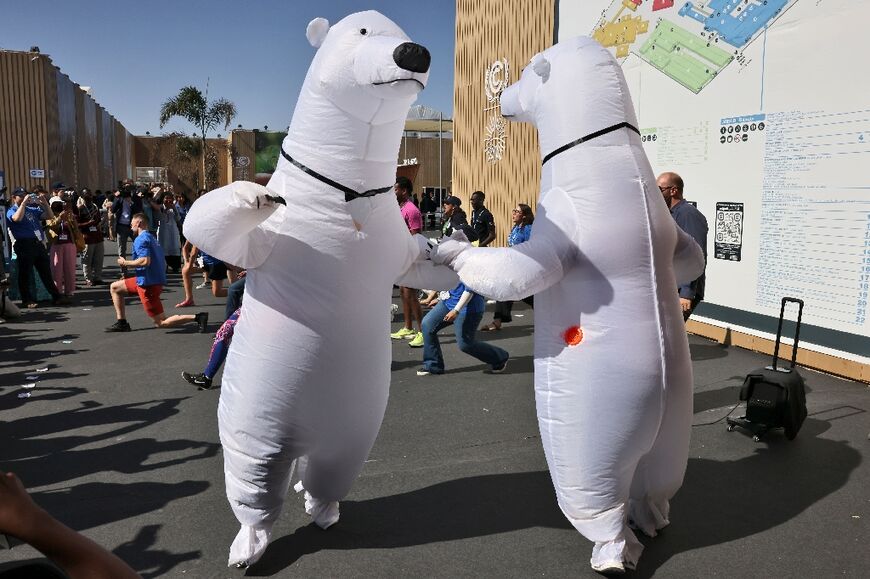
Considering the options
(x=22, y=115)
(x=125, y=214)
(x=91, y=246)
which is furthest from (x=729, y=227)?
(x=22, y=115)

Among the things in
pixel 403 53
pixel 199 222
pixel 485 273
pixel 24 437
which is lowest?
pixel 24 437

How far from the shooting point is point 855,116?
576cm

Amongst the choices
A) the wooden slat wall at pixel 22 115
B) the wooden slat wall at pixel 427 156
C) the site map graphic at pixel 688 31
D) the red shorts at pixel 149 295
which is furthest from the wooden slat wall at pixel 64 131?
the site map graphic at pixel 688 31

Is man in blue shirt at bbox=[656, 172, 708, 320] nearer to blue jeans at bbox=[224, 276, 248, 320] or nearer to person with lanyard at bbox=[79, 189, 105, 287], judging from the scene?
blue jeans at bbox=[224, 276, 248, 320]

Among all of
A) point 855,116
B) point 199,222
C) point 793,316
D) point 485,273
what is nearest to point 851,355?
point 793,316

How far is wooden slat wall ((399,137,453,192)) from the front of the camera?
107ft

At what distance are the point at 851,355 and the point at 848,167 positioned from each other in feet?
5.46

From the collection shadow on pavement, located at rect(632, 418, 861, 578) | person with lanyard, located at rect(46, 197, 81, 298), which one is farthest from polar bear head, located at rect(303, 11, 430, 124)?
person with lanyard, located at rect(46, 197, 81, 298)

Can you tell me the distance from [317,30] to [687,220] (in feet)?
11.2

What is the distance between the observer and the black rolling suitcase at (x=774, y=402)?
4434 mm

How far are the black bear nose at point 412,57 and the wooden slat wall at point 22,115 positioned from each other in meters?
24.4

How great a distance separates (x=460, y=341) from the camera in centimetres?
626

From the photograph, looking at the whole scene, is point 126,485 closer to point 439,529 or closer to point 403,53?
point 439,529

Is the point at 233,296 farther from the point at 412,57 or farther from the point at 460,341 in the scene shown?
the point at 412,57
